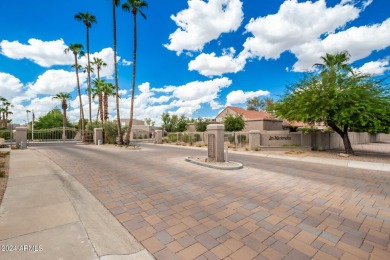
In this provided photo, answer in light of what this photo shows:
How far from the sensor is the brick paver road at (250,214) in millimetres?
3119

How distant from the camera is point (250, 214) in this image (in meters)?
4.34

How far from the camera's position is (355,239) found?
11.2 feet

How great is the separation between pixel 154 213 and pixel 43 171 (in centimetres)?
634

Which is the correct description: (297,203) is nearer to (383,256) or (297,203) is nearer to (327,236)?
(327,236)

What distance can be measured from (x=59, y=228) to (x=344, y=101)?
54.4 ft

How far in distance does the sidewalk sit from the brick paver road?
0.28 metres

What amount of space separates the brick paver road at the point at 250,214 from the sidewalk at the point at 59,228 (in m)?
0.28

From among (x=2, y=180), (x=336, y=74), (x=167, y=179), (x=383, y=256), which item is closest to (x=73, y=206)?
(x=167, y=179)

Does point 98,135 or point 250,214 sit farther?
point 98,135

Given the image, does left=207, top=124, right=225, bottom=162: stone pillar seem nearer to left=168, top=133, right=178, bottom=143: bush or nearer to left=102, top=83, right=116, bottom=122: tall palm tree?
left=168, top=133, right=178, bottom=143: bush

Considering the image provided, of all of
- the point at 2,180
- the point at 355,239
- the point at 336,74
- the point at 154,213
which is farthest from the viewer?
the point at 336,74

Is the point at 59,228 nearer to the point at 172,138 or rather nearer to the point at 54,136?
the point at 172,138

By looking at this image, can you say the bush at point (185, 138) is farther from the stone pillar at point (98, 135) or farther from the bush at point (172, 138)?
the stone pillar at point (98, 135)

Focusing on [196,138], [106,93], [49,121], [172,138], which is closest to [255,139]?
[196,138]
